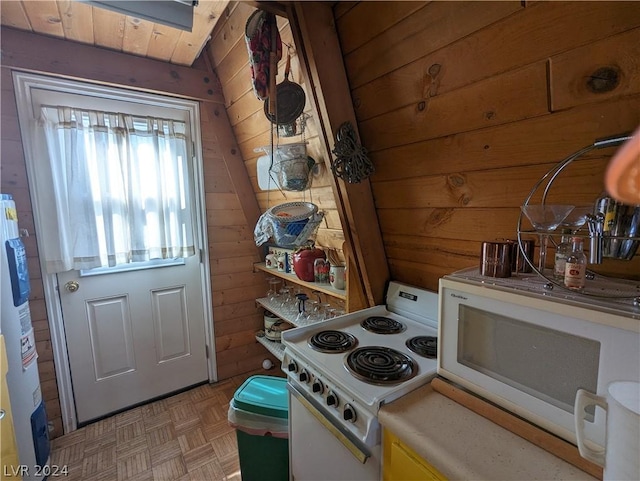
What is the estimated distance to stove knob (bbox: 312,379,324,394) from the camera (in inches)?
43.3

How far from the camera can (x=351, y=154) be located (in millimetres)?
1223

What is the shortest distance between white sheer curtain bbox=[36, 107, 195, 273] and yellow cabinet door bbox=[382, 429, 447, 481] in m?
1.91

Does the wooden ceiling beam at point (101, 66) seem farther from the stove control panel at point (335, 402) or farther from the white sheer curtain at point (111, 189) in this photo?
the stove control panel at point (335, 402)

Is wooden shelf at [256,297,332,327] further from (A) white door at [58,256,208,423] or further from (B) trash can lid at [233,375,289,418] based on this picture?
(A) white door at [58,256,208,423]

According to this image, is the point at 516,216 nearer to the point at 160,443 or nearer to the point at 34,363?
the point at 160,443

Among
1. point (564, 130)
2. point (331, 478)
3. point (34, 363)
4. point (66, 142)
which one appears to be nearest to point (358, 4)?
point (564, 130)

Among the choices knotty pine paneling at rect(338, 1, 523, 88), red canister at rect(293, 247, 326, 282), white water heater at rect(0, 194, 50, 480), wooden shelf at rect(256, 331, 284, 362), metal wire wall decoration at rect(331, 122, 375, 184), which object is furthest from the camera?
wooden shelf at rect(256, 331, 284, 362)

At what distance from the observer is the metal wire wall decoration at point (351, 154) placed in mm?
1224

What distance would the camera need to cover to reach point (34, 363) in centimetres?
166

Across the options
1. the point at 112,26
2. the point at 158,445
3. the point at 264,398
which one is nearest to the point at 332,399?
the point at 264,398

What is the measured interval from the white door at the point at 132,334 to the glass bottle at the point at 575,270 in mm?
2327

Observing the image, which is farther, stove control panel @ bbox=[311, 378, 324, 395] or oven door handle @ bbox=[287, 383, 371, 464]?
stove control panel @ bbox=[311, 378, 324, 395]

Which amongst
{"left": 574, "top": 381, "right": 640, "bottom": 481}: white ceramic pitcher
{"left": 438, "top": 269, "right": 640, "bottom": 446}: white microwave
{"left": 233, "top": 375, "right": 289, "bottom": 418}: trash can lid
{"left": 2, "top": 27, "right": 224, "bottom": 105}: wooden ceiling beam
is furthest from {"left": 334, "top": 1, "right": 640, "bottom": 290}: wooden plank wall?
{"left": 2, "top": 27, "right": 224, "bottom": 105}: wooden ceiling beam

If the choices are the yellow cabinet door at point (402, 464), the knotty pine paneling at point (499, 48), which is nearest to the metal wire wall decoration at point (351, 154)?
the knotty pine paneling at point (499, 48)
